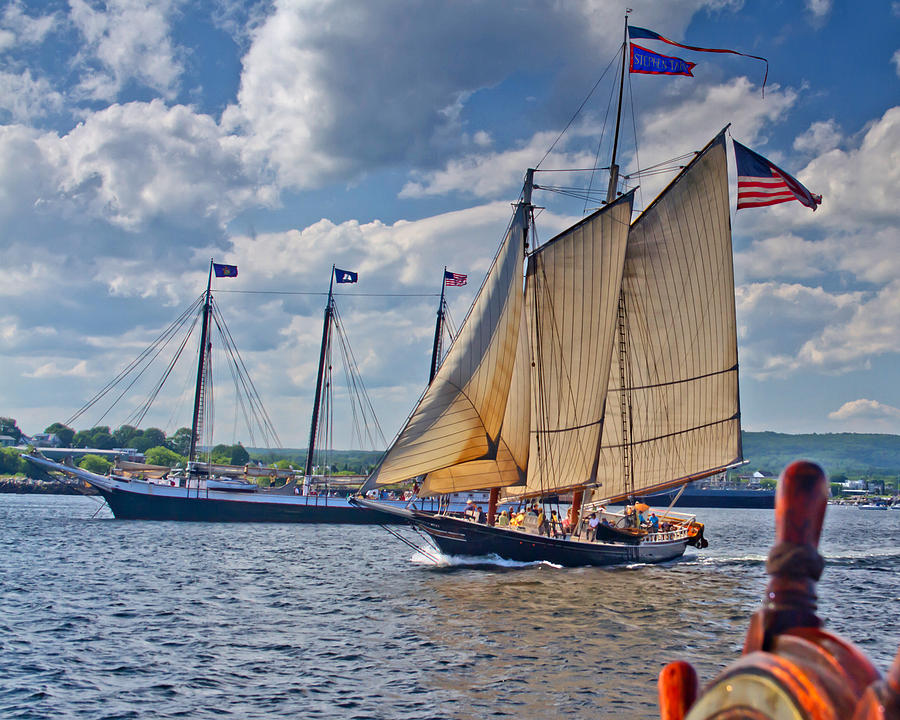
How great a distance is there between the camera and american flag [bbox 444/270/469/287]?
80188 millimetres

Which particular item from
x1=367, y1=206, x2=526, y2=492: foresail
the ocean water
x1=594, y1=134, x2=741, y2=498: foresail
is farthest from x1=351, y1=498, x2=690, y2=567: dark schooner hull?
x1=594, y1=134, x2=741, y2=498: foresail

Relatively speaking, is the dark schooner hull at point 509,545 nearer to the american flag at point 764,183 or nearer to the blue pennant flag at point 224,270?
the american flag at point 764,183

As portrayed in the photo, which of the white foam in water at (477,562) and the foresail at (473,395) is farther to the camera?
the white foam in water at (477,562)

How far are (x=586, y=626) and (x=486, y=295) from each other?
1881 centimetres

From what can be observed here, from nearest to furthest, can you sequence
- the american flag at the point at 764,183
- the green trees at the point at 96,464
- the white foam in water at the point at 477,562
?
1. the american flag at the point at 764,183
2. the white foam in water at the point at 477,562
3. the green trees at the point at 96,464

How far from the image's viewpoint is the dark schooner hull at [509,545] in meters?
42.5

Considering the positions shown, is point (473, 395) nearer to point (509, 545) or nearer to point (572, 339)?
point (572, 339)

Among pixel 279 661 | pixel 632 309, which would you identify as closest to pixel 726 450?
pixel 632 309

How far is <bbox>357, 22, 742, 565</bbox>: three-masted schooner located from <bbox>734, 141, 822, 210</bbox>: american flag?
7875mm

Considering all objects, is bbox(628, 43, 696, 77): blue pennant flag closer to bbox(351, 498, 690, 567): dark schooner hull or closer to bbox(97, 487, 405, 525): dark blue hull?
bbox(351, 498, 690, 567): dark schooner hull

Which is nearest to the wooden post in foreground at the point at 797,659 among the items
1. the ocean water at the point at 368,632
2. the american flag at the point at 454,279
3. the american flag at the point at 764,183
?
the ocean water at the point at 368,632

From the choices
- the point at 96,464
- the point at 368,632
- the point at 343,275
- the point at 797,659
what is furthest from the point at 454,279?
the point at 96,464

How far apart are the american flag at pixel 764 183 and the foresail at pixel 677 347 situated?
25.8 ft

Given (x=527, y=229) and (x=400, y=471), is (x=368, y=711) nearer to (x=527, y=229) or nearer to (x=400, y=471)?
(x=400, y=471)
